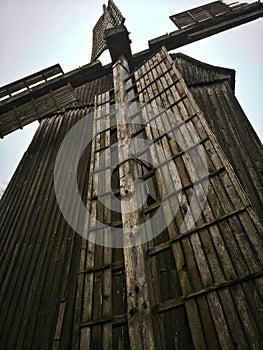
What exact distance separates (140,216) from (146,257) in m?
0.64

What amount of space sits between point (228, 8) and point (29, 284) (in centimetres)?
1111

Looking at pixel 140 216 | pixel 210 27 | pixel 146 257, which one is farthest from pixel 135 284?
pixel 210 27

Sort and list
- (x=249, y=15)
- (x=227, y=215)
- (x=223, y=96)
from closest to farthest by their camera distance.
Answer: (x=227, y=215), (x=223, y=96), (x=249, y=15)

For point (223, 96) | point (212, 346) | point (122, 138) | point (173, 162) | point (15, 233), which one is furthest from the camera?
point (223, 96)

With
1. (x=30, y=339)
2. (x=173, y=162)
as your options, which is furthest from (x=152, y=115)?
(x=30, y=339)

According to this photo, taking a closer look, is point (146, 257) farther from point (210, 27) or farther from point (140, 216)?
point (210, 27)

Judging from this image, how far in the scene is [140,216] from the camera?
404 cm

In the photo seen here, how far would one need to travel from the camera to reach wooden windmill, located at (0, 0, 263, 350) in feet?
9.66

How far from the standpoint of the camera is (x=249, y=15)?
389 inches

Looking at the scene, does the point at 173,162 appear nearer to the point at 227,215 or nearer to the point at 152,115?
the point at 227,215

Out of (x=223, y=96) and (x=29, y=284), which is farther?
(x=223, y=96)

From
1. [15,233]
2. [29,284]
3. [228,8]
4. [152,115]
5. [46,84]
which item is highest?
[228,8]

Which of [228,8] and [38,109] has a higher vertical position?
[228,8]

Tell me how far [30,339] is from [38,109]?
7405 millimetres
